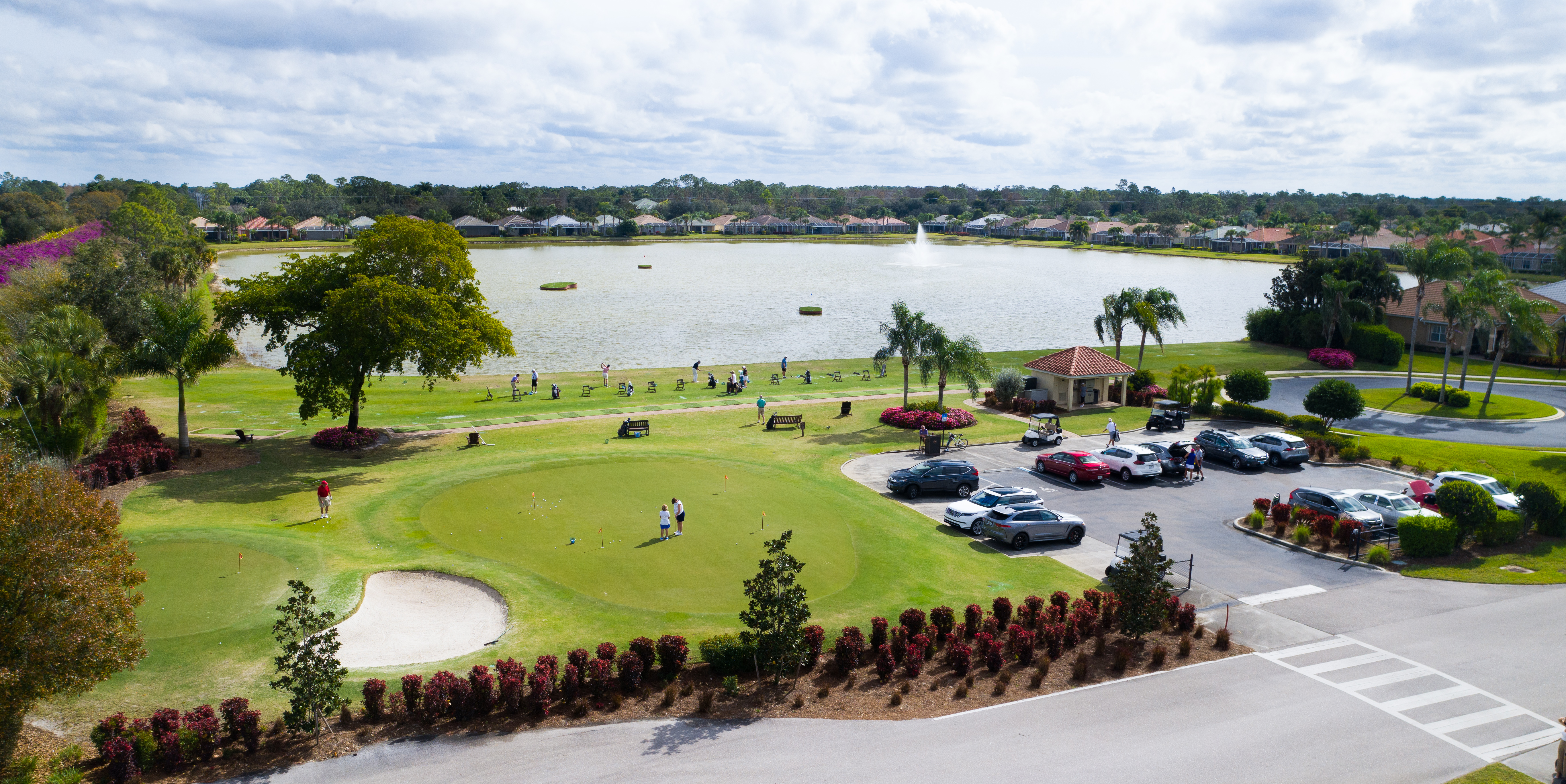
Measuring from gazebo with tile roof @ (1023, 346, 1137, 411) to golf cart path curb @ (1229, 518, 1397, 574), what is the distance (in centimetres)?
2007

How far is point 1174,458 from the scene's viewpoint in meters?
38.6

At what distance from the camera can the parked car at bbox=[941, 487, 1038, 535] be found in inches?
1201

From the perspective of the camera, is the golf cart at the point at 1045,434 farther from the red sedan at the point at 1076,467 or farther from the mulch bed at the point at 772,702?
the mulch bed at the point at 772,702

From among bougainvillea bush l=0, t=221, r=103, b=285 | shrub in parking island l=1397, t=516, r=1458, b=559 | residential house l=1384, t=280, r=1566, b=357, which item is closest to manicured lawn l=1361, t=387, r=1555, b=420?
residential house l=1384, t=280, r=1566, b=357

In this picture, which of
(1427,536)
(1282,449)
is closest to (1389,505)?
(1427,536)

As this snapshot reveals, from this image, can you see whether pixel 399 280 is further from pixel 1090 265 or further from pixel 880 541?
pixel 1090 265

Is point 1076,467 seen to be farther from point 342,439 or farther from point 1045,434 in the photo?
point 342,439

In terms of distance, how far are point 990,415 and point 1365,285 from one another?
49.6 meters

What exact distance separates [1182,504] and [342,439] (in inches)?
1424

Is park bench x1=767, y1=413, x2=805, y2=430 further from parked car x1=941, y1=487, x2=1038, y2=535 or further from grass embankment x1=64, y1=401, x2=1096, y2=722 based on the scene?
parked car x1=941, y1=487, x2=1038, y2=535

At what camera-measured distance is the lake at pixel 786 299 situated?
7981 centimetres

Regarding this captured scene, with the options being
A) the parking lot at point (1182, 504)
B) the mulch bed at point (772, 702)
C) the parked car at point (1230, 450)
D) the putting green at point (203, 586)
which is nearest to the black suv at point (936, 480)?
the parking lot at point (1182, 504)

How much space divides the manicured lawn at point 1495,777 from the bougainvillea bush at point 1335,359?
207 ft

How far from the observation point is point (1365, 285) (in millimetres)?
77188
